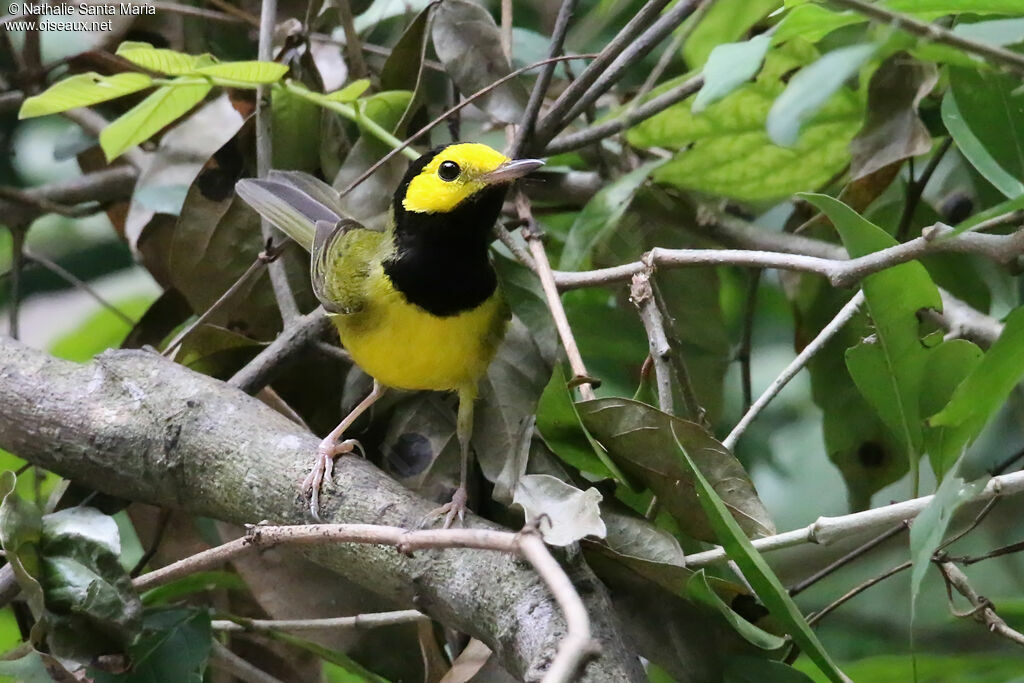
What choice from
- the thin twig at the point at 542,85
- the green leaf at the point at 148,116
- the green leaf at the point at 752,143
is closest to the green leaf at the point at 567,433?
the thin twig at the point at 542,85

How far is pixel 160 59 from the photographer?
5.82 ft

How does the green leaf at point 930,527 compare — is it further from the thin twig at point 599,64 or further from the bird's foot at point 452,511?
the thin twig at point 599,64

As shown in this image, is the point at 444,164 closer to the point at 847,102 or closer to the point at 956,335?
the point at 847,102

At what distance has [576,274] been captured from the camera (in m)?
1.70

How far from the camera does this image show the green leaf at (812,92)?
2.61 ft

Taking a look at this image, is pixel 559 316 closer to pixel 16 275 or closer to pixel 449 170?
pixel 449 170

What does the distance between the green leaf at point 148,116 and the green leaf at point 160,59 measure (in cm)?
6

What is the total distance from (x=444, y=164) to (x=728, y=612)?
3.26 ft

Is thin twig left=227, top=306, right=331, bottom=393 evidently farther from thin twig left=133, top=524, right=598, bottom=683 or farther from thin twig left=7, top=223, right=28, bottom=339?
thin twig left=7, top=223, right=28, bottom=339

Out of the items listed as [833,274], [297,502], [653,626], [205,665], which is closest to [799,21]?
[833,274]

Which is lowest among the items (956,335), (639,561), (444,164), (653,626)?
(653,626)

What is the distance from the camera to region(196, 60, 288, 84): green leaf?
182cm

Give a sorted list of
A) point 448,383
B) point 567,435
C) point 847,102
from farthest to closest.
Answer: point 847,102 → point 448,383 → point 567,435

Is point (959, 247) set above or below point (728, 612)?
above
